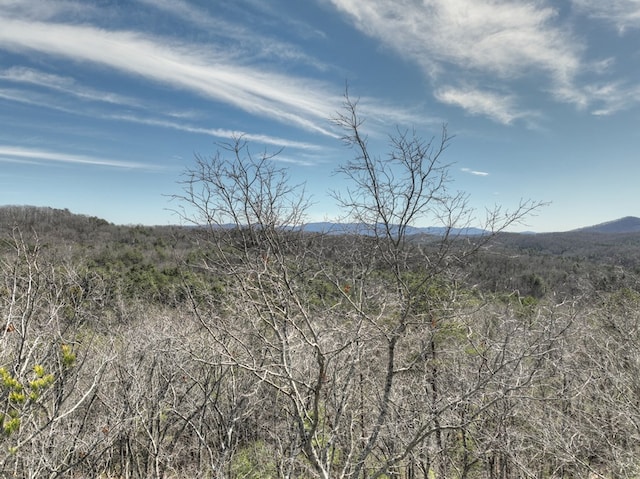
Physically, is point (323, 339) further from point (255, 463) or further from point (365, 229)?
point (255, 463)

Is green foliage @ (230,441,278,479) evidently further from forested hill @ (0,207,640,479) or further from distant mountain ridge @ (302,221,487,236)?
distant mountain ridge @ (302,221,487,236)

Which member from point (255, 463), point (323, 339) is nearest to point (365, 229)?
point (323, 339)

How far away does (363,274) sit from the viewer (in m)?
6.10

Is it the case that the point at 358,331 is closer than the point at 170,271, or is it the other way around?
the point at 358,331

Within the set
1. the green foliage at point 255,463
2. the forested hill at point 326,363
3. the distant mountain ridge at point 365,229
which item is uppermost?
the distant mountain ridge at point 365,229

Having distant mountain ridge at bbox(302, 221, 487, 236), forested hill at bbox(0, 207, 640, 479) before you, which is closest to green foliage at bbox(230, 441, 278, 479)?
forested hill at bbox(0, 207, 640, 479)

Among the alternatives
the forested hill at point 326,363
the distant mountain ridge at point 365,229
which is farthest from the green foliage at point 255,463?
the distant mountain ridge at point 365,229

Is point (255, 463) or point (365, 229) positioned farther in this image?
point (255, 463)

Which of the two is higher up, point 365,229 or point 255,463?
point 365,229

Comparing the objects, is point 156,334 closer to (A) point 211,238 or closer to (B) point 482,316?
(A) point 211,238

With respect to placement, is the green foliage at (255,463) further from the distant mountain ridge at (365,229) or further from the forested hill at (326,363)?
the distant mountain ridge at (365,229)

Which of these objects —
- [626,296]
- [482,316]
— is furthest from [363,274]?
[626,296]

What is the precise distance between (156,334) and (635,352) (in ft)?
38.1

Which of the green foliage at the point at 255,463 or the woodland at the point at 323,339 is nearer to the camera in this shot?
the woodland at the point at 323,339
